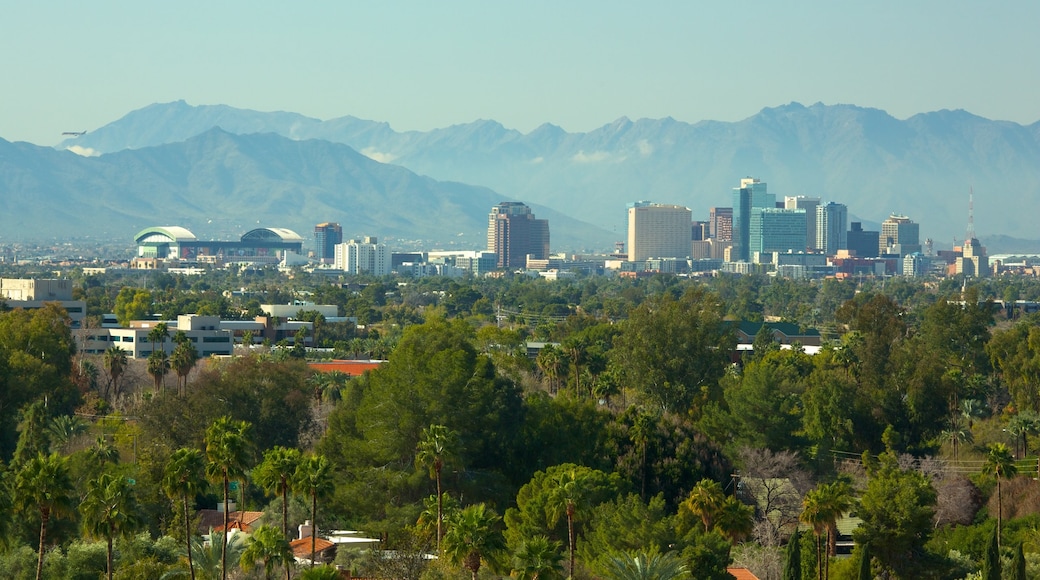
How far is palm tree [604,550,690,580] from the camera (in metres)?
43.2

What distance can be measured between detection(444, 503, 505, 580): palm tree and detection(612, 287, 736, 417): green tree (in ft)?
133

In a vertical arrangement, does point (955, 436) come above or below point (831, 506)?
below

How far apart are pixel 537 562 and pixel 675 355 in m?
45.2

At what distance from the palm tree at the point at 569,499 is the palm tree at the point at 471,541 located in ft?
12.7

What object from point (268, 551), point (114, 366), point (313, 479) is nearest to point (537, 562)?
point (268, 551)

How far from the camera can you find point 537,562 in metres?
41.9

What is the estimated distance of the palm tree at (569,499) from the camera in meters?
47.5

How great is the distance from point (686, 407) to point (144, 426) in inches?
1081

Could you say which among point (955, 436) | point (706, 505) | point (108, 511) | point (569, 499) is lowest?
point (955, 436)

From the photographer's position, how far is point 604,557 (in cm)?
4703

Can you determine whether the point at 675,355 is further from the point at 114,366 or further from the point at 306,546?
the point at 306,546

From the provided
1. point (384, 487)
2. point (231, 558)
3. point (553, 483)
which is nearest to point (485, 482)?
point (384, 487)

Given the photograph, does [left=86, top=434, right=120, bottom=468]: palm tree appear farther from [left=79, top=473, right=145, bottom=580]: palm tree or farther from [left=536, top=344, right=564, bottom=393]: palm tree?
[left=536, top=344, right=564, bottom=393]: palm tree

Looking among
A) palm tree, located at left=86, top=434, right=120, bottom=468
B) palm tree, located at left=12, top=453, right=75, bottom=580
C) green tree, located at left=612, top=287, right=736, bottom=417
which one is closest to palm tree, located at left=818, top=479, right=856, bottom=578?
palm tree, located at left=12, top=453, right=75, bottom=580
